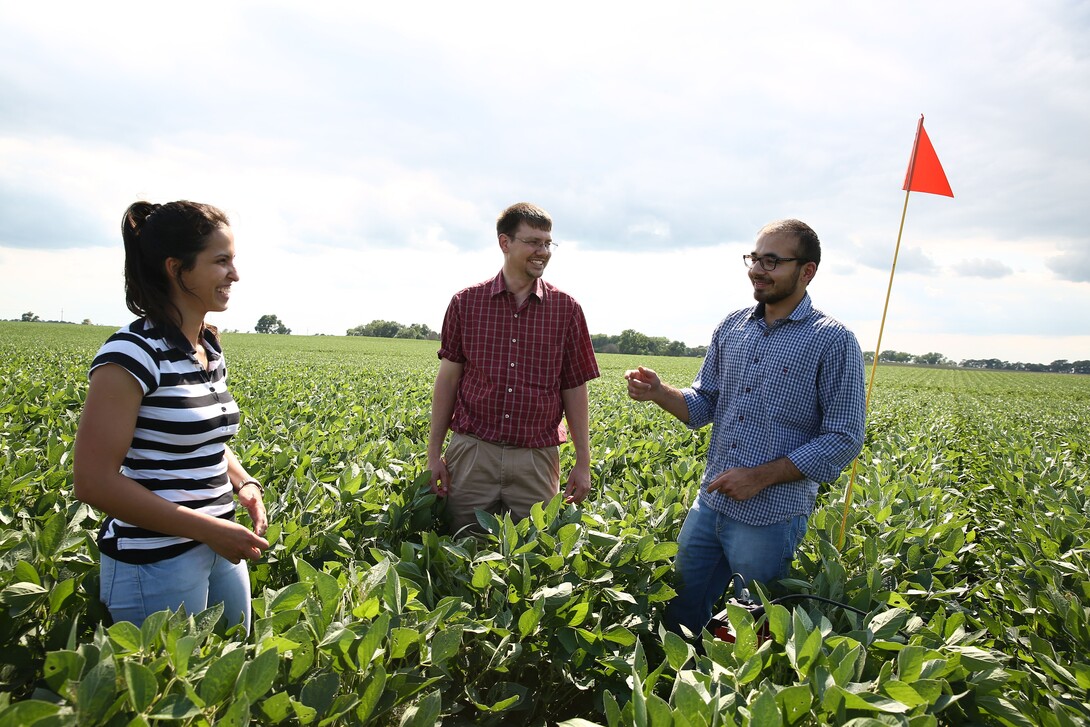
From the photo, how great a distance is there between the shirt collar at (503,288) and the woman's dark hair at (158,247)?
5.81 ft

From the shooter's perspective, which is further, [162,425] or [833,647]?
[833,647]

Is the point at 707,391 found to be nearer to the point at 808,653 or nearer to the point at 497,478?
the point at 497,478

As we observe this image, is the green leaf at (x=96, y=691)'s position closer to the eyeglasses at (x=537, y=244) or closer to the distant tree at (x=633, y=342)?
the eyeglasses at (x=537, y=244)

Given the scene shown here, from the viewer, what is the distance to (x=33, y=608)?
2.03m

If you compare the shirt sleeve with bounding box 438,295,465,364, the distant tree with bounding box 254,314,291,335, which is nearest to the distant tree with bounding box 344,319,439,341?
the distant tree with bounding box 254,314,291,335

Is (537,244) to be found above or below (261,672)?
above

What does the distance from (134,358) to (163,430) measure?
0.77 feet

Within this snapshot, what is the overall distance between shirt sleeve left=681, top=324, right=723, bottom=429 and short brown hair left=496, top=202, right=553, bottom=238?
1.08 meters

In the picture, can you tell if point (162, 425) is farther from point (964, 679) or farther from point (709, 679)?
point (964, 679)

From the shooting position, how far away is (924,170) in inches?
148

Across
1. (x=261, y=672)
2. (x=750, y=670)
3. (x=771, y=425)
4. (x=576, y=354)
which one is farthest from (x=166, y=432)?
(x=771, y=425)

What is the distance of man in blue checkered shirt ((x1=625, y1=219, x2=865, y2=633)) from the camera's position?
109 inches

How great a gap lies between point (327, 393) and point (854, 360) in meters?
9.74

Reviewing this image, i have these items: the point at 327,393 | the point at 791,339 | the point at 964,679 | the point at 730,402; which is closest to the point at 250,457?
the point at 730,402
